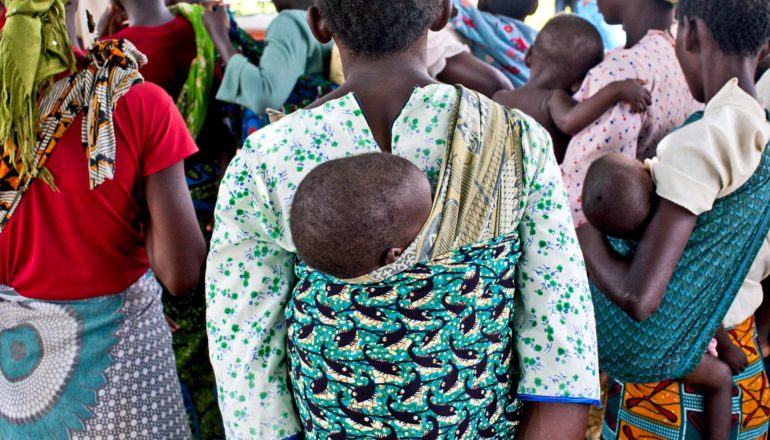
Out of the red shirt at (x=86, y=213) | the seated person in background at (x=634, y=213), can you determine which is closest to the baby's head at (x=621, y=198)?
the seated person in background at (x=634, y=213)

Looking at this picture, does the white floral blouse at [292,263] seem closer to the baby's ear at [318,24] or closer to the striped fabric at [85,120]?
the baby's ear at [318,24]

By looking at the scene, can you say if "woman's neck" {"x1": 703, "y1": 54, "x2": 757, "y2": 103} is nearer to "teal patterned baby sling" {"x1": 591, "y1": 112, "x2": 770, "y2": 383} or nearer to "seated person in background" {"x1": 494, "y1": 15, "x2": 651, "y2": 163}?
"teal patterned baby sling" {"x1": 591, "y1": 112, "x2": 770, "y2": 383}

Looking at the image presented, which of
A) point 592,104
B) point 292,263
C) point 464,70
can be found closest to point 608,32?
point 464,70

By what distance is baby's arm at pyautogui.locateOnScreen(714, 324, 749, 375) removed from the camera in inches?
84.3

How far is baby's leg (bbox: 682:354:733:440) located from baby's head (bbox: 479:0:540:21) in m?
2.22

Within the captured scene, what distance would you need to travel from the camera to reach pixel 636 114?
8.45 ft

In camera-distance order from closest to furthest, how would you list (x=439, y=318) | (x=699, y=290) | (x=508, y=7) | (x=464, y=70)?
1. (x=439, y=318)
2. (x=699, y=290)
3. (x=464, y=70)
4. (x=508, y=7)

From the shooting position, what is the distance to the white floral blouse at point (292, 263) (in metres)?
1.36

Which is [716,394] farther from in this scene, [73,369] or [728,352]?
[73,369]

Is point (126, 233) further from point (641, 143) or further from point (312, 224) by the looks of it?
point (641, 143)

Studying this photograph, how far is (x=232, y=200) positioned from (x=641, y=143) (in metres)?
1.77

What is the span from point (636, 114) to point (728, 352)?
2.84 ft

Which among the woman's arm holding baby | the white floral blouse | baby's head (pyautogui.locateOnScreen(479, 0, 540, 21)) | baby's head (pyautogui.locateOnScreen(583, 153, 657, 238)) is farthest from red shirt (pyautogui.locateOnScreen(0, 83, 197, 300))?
baby's head (pyautogui.locateOnScreen(479, 0, 540, 21))

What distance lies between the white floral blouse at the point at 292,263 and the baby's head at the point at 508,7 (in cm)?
251
